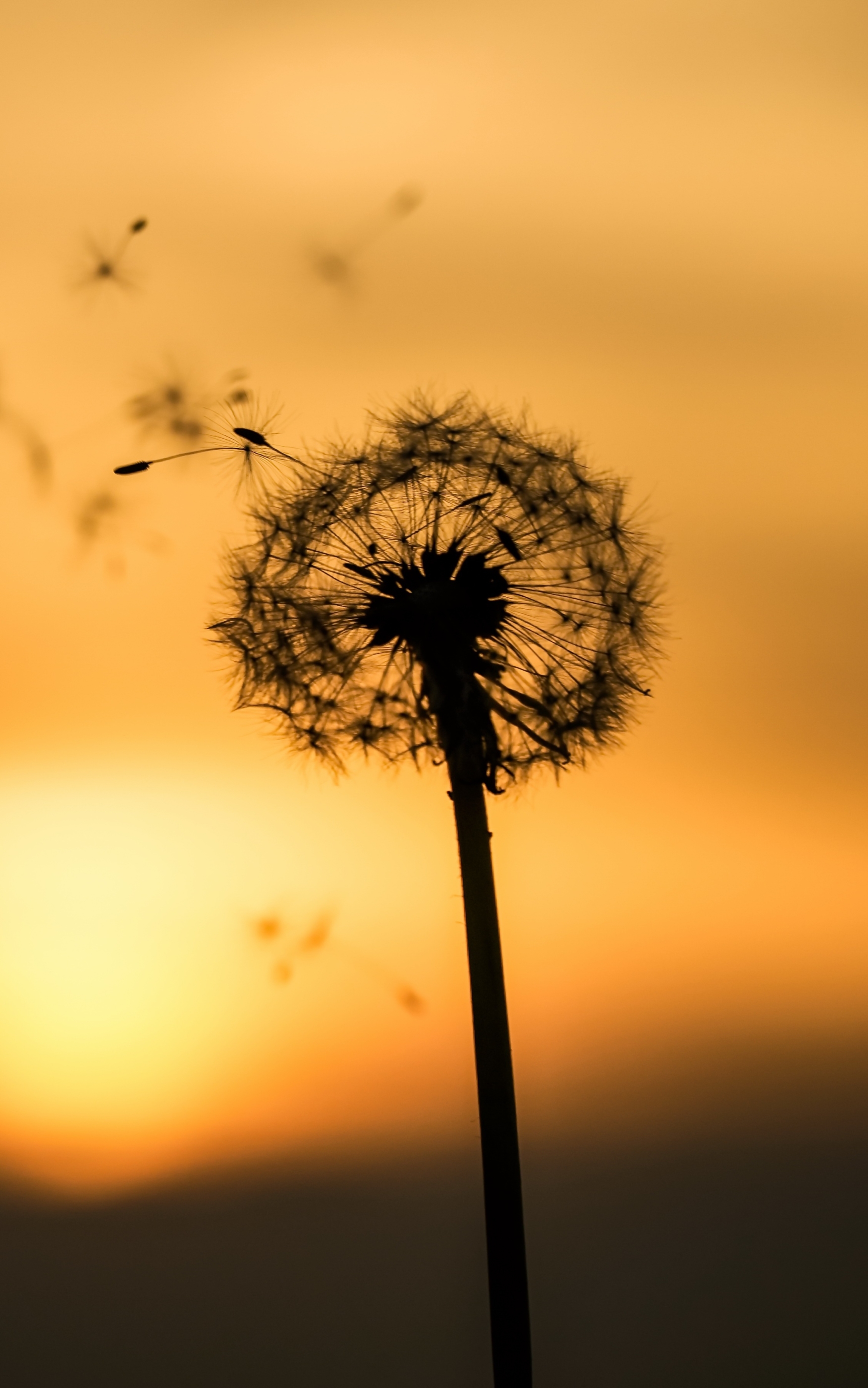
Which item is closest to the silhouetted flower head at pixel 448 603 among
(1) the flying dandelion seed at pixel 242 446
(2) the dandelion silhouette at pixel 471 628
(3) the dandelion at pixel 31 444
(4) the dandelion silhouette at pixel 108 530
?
(2) the dandelion silhouette at pixel 471 628

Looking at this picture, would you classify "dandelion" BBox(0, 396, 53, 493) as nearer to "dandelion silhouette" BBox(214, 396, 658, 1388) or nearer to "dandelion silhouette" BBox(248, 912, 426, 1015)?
"dandelion silhouette" BBox(214, 396, 658, 1388)

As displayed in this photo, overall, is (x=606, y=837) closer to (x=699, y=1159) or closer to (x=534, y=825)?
(x=534, y=825)

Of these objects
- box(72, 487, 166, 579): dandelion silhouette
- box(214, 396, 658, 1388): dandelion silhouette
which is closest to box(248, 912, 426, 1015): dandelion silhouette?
box(214, 396, 658, 1388): dandelion silhouette

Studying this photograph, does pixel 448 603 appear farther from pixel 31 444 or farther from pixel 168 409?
pixel 31 444

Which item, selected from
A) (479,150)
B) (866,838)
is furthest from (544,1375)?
(479,150)

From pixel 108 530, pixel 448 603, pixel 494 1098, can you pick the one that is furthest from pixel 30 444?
pixel 494 1098
